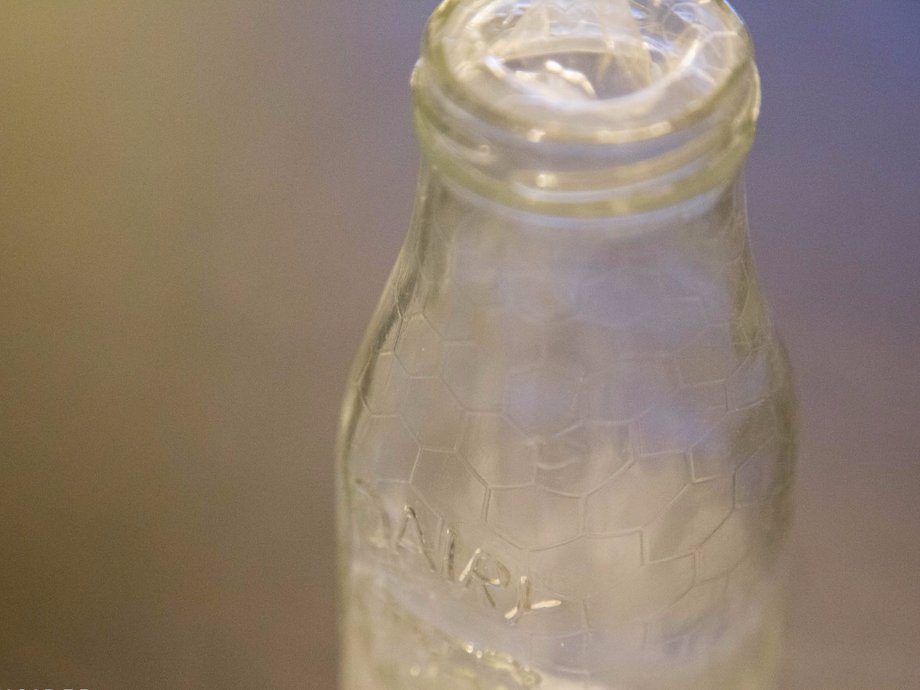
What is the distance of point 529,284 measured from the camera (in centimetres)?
23

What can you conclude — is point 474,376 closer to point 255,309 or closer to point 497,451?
point 497,451

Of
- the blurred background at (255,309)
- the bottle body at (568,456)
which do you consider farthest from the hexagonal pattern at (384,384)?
the blurred background at (255,309)

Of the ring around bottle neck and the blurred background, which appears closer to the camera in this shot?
the ring around bottle neck

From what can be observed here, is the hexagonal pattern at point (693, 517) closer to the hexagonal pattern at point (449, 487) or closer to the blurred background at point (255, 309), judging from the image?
the hexagonal pattern at point (449, 487)

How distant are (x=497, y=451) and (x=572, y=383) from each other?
3 centimetres

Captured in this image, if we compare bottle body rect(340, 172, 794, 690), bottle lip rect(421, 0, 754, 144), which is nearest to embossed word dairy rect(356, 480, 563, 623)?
bottle body rect(340, 172, 794, 690)

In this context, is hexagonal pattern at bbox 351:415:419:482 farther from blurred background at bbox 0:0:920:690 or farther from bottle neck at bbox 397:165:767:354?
blurred background at bbox 0:0:920:690

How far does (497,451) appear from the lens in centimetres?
26

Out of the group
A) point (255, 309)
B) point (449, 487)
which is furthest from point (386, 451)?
point (255, 309)

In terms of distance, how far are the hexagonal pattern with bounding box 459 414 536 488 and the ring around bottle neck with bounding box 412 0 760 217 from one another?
61 millimetres

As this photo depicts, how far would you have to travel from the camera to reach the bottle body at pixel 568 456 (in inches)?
9.0

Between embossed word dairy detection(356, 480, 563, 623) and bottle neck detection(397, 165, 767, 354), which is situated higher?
bottle neck detection(397, 165, 767, 354)

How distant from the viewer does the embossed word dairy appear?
272mm

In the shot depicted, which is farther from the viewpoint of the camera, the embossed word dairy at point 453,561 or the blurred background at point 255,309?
the blurred background at point 255,309
